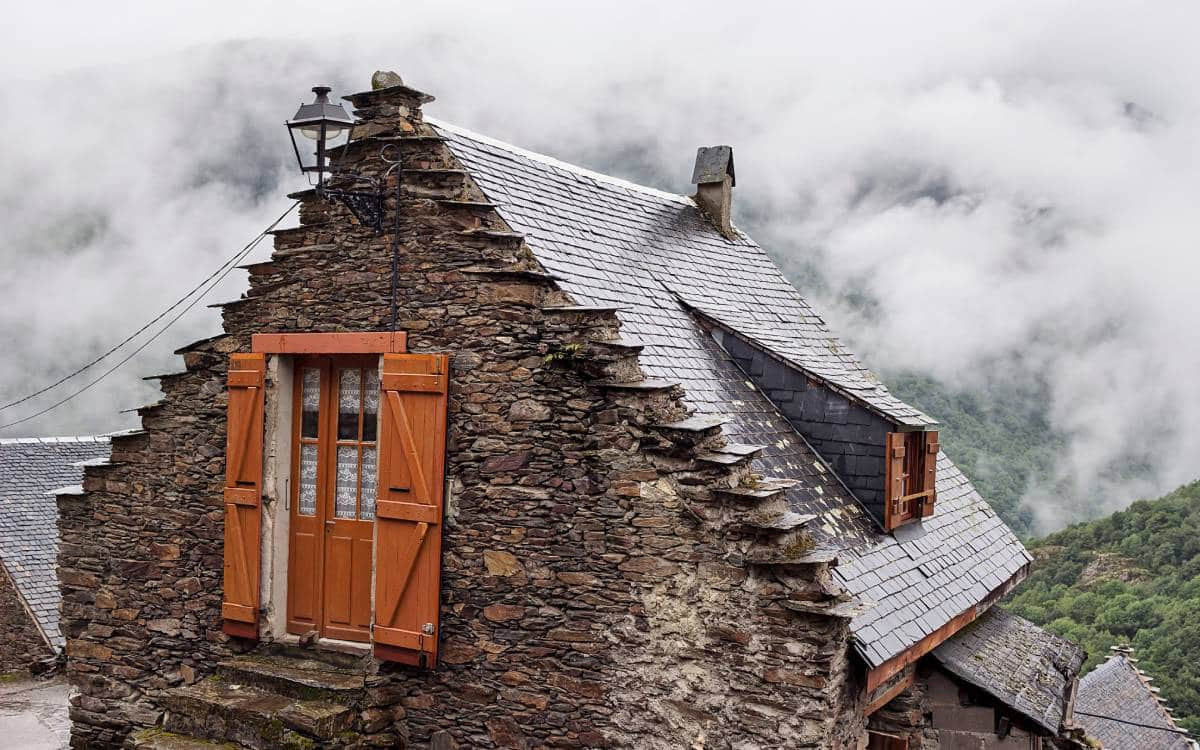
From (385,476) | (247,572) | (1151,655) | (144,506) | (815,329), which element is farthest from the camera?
(1151,655)

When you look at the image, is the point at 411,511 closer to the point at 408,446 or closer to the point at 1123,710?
the point at 408,446

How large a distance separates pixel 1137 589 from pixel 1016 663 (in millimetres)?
22027

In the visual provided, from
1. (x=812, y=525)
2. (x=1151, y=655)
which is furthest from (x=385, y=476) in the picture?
(x=1151, y=655)

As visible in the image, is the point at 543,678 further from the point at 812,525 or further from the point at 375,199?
the point at 375,199

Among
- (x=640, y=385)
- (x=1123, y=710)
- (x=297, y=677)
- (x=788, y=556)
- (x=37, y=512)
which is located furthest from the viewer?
(x=37, y=512)

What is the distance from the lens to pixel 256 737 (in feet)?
25.1

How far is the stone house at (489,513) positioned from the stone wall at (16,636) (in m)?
9.65

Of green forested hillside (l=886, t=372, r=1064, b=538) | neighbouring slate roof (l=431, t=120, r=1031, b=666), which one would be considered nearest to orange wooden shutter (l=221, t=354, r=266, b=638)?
neighbouring slate roof (l=431, t=120, r=1031, b=666)

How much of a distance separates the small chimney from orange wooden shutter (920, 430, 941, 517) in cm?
434

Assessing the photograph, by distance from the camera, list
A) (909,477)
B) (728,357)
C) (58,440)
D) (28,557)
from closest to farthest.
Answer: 1. (909,477)
2. (728,357)
3. (28,557)
4. (58,440)

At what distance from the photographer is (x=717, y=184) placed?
43.3ft

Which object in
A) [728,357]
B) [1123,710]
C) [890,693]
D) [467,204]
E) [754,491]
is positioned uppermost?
[467,204]

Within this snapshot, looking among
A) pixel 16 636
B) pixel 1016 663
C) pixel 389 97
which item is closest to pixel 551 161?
pixel 389 97

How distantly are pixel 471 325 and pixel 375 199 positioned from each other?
134 centimetres
